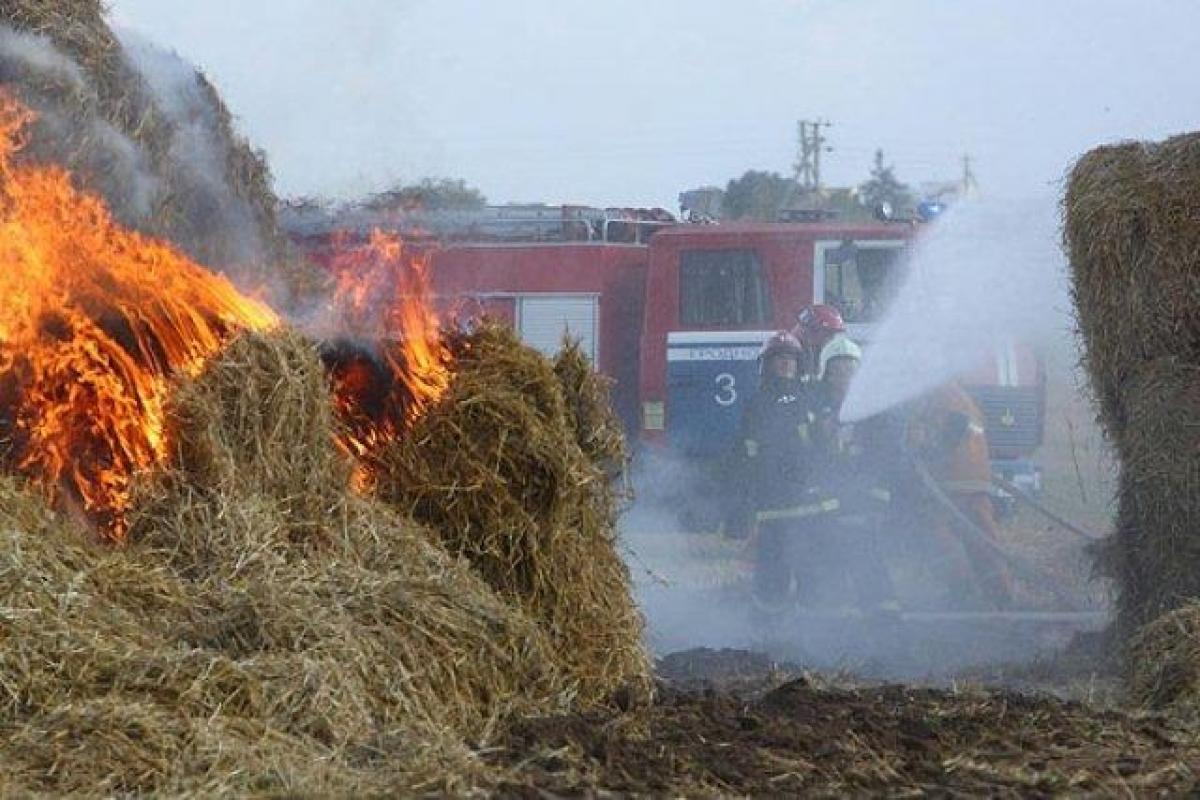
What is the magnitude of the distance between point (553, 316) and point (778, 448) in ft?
18.1

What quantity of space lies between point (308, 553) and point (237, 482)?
38 centimetres

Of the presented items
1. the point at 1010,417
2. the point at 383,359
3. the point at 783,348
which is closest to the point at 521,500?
the point at 383,359

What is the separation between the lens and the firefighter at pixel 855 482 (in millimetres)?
13734

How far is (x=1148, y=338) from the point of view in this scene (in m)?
10.9

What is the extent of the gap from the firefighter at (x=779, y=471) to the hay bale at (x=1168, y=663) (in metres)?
4.33

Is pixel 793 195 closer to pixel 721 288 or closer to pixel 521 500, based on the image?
pixel 721 288

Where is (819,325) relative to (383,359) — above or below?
above

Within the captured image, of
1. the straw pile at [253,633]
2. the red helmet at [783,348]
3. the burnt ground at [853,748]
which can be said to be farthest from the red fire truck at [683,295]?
the burnt ground at [853,748]

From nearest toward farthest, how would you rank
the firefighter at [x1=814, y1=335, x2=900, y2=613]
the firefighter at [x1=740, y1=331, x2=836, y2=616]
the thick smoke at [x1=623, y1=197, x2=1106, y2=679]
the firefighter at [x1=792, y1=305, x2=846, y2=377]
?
1. the thick smoke at [x1=623, y1=197, x2=1106, y2=679]
2. the firefighter at [x1=814, y1=335, x2=900, y2=613]
3. the firefighter at [x1=740, y1=331, x2=836, y2=616]
4. the firefighter at [x1=792, y1=305, x2=846, y2=377]

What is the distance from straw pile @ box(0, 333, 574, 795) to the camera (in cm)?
631

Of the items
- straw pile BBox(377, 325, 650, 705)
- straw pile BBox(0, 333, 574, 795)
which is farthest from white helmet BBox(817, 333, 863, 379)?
straw pile BBox(0, 333, 574, 795)

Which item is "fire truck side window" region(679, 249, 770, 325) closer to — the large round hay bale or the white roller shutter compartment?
the white roller shutter compartment

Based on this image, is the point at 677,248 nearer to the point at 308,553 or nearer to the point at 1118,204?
the point at 1118,204

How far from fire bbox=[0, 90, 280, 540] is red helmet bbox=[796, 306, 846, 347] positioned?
8.68 m
